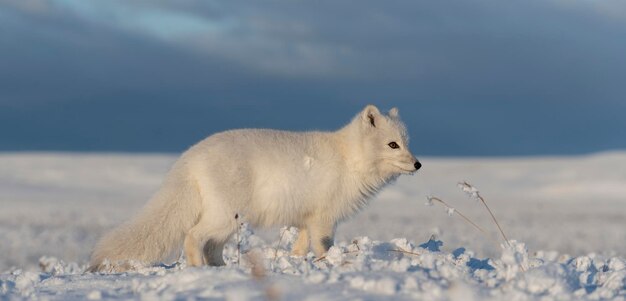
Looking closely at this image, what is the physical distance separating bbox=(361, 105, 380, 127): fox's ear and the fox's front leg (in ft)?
2.86

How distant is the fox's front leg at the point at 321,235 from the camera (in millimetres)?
6398

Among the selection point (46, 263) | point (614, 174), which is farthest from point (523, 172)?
point (46, 263)

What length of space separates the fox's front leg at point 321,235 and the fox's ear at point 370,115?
34.4 inches

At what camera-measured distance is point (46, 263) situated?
338 inches

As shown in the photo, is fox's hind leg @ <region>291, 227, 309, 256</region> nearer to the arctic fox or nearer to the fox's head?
the arctic fox

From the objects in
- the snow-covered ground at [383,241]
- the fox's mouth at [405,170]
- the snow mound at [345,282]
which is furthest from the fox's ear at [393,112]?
the snow mound at [345,282]

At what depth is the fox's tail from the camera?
6004mm

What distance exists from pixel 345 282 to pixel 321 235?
86.4 inches

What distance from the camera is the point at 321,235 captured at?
6430 millimetres

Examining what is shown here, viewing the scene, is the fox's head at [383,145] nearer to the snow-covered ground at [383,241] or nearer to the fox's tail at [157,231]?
the snow-covered ground at [383,241]

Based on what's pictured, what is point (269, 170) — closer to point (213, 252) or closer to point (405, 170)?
point (213, 252)

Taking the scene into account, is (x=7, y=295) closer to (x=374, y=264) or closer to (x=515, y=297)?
(x=374, y=264)

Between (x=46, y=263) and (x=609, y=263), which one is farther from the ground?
(x=609, y=263)

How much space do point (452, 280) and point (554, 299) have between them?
51 cm
